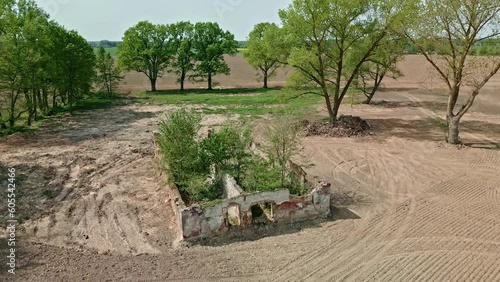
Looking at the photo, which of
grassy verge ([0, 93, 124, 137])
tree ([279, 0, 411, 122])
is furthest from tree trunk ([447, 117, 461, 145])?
grassy verge ([0, 93, 124, 137])

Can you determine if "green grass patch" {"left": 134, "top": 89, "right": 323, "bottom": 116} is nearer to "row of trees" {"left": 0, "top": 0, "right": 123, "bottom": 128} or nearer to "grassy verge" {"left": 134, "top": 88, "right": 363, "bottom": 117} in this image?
"grassy verge" {"left": 134, "top": 88, "right": 363, "bottom": 117}

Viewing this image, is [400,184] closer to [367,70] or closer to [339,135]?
[339,135]

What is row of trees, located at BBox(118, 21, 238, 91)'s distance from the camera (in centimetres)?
4467

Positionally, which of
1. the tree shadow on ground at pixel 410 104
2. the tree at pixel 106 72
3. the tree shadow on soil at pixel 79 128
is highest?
the tree at pixel 106 72

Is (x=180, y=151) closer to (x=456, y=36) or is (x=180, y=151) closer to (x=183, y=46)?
(x=456, y=36)

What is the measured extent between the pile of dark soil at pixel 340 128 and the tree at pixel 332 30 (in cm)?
82

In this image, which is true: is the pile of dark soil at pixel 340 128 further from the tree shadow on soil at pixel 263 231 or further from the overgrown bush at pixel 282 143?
the tree shadow on soil at pixel 263 231

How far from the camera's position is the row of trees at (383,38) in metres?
20.3

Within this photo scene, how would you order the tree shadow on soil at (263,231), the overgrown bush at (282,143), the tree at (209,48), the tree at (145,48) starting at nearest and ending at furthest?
the tree shadow on soil at (263,231)
the overgrown bush at (282,143)
the tree at (145,48)
the tree at (209,48)

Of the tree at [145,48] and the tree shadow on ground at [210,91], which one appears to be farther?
the tree shadow on ground at [210,91]

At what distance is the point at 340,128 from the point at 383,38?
19.2 ft

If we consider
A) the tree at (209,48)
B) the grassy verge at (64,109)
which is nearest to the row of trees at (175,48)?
the tree at (209,48)

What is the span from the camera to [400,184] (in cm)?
1656

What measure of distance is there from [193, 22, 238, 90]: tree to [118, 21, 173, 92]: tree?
136 inches
